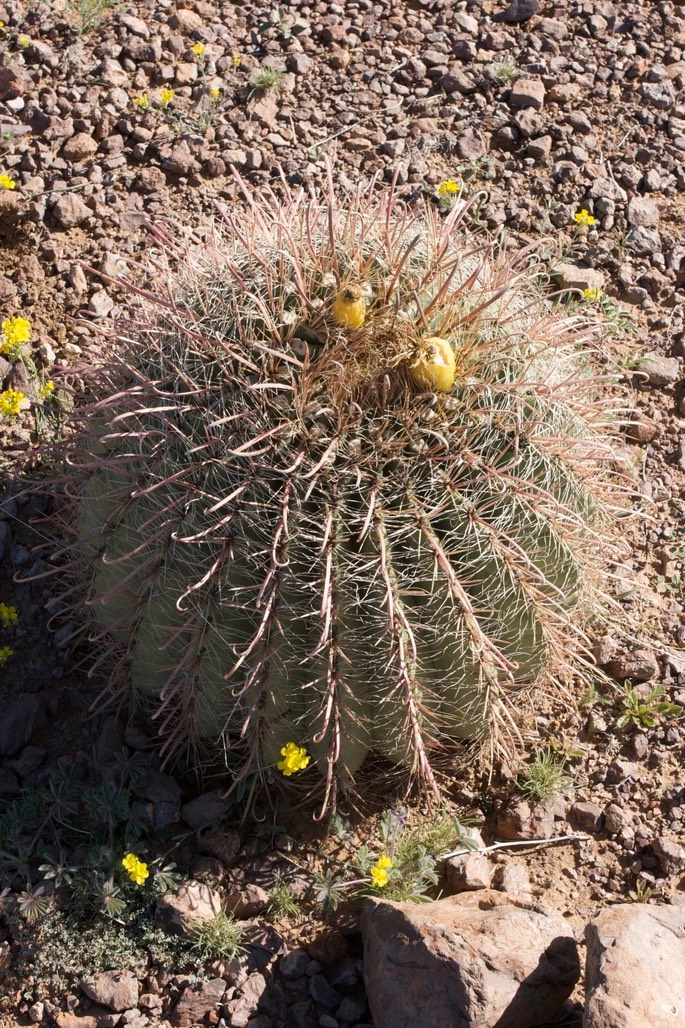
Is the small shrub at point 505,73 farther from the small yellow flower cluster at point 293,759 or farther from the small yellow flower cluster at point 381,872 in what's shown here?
the small yellow flower cluster at point 381,872

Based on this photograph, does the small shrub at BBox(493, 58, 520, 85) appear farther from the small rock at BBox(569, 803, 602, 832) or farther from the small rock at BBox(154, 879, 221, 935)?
the small rock at BBox(154, 879, 221, 935)

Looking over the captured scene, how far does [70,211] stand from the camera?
5.05 m

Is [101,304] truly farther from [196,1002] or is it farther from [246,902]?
[196,1002]

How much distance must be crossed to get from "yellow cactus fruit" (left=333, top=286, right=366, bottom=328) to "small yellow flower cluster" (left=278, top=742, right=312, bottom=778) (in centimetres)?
125

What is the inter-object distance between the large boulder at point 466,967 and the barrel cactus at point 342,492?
16.6 inches

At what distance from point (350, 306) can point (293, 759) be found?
1326 mm

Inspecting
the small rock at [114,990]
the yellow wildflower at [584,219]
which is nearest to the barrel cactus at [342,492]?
the small rock at [114,990]

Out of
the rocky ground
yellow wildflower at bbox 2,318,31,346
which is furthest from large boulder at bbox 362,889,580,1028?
yellow wildflower at bbox 2,318,31,346

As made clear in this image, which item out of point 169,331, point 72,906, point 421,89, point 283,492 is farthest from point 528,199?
point 72,906

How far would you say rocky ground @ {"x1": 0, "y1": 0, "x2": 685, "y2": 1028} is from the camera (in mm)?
3333

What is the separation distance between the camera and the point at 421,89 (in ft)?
19.2

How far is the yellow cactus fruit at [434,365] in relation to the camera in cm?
269

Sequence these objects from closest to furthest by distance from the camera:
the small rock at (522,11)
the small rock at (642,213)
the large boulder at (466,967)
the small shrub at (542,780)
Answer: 1. the large boulder at (466,967)
2. the small shrub at (542,780)
3. the small rock at (642,213)
4. the small rock at (522,11)

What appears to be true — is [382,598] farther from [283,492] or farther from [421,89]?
[421,89]
